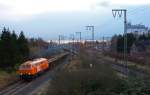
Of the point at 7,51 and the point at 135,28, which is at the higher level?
the point at 135,28

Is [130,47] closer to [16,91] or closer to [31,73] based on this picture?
[31,73]

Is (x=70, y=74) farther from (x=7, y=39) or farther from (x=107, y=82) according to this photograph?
(x=7, y=39)

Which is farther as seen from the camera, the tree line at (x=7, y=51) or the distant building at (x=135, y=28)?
the tree line at (x=7, y=51)

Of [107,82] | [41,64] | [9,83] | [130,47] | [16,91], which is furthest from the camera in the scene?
[130,47]

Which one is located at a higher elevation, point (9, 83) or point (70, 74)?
point (70, 74)

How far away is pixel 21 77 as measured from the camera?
65000 millimetres

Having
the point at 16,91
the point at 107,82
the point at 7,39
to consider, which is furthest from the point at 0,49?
the point at 107,82

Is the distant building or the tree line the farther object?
the tree line

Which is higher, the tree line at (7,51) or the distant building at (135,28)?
the distant building at (135,28)

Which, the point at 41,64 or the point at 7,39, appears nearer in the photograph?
the point at 7,39

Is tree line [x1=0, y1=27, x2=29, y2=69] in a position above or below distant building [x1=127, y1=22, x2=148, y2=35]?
below

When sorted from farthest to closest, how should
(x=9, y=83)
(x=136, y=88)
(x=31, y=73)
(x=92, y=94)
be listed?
1. (x=31, y=73)
2. (x=9, y=83)
3. (x=92, y=94)
4. (x=136, y=88)

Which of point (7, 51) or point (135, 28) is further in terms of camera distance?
point (135, 28)

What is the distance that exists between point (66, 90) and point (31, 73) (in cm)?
3720
